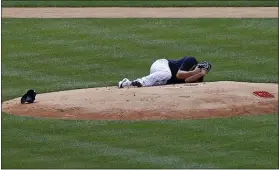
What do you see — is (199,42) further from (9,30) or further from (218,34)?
(9,30)

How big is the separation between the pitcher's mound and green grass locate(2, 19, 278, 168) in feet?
0.99

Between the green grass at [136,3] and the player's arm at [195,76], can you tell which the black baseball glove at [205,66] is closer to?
the player's arm at [195,76]

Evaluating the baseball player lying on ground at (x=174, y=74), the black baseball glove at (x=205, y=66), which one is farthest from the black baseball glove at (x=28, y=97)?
the black baseball glove at (x=205, y=66)

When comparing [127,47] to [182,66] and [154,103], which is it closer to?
[182,66]

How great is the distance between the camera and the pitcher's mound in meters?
13.8

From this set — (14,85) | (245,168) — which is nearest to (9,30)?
(14,85)

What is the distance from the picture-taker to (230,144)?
39.8 feet

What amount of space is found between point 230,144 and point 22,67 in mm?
6359

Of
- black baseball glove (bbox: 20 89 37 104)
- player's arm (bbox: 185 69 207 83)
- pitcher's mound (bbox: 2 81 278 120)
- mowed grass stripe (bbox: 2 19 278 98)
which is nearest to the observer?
pitcher's mound (bbox: 2 81 278 120)

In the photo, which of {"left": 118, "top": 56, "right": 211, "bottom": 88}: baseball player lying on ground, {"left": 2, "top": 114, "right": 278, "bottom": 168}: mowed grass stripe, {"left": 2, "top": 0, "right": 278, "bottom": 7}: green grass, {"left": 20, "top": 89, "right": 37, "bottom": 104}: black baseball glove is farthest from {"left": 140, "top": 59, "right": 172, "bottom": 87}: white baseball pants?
{"left": 2, "top": 0, "right": 278, "bottom": 7}: green grass

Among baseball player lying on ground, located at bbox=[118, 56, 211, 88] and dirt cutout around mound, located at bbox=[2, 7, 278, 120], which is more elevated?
baseball player lying on ground, located at bbox=[118, 56, 211, 88]

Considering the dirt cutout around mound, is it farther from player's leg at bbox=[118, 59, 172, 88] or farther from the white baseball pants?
the white baseball pants

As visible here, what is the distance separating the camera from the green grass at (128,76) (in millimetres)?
11641

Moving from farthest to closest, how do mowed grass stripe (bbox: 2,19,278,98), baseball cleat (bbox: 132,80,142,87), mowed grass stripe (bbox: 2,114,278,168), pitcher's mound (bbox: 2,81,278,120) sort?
mowed grass stripe (bbox: 2,19,278,98), baseball cleat (bbox: 132,80,142,87), pitcher's mound (bbox: 2,81,278,120), mowed grass stripe (bbox: 2,114,278,168)
